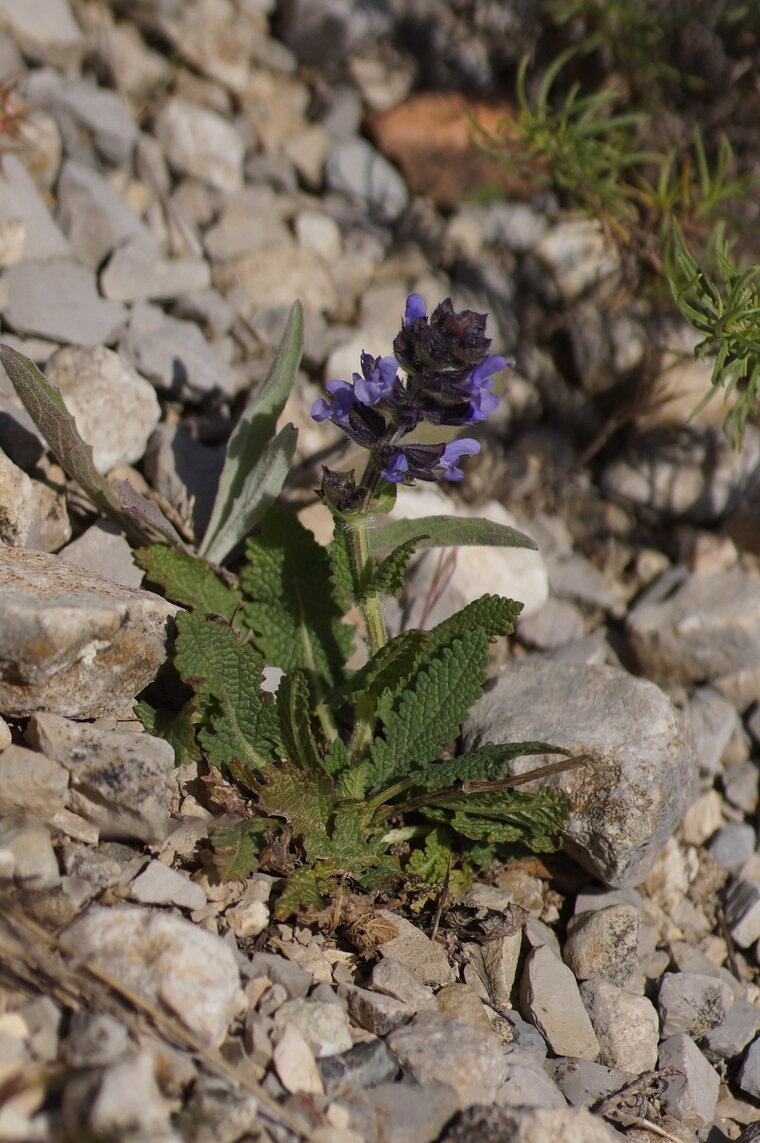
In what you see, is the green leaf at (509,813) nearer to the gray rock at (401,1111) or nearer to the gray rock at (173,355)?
the gray rock at (401,1111)

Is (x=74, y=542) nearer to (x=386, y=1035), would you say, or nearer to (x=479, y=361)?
(x=479, y=361)

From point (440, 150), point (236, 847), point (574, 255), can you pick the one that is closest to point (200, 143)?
point (440, 150)

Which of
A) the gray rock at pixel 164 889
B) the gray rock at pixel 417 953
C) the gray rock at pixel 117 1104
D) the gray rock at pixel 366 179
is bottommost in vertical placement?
the gray rock at pixel 417 953

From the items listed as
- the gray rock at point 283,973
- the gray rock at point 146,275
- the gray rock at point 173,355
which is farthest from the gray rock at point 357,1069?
the gray rock at point 146,275

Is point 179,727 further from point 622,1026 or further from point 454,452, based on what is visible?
point 622,1026

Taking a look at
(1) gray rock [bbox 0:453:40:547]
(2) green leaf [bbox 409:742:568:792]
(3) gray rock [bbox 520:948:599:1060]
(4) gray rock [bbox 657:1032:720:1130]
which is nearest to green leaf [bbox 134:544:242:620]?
(1) gray rock [bbox 0:453:40:547]

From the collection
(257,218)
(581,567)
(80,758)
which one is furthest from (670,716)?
(257,218)

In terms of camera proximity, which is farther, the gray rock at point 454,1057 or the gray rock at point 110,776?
the gray rock at point 110,776
